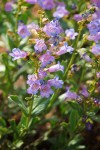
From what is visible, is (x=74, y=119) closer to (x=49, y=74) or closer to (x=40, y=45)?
(x=49, y=74)

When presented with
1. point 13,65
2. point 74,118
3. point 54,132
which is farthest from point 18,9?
point 54,132

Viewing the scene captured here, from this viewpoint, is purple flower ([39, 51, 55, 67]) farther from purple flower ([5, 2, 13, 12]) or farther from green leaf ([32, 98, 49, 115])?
purple flower ([5, 2, 13, 12])

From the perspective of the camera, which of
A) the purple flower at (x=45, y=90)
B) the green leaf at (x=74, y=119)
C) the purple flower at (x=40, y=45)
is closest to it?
the purple flower at (x=40, y=45)

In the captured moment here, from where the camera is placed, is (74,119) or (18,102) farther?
(74,119)

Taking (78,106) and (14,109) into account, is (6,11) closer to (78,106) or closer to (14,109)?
(14,109)

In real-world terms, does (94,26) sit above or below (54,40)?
above

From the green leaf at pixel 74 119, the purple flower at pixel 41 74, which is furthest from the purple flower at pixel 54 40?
the green leaf at pixel 74 119

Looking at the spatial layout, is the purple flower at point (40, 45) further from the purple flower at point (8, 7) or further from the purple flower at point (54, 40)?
the purple flower at point (8, 7)

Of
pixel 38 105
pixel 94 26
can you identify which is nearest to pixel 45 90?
pixel 38 105
